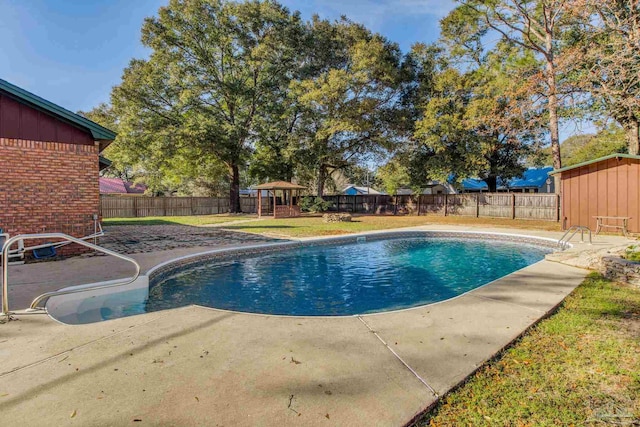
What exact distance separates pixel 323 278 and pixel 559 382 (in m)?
4.93

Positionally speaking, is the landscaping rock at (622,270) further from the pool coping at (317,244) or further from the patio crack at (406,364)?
the patio crack at (406,364)

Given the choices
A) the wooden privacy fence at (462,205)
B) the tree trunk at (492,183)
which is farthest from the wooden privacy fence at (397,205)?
the tree trunk at (492,183)

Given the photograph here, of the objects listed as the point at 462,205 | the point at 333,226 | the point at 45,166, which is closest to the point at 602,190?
the point at 333,226

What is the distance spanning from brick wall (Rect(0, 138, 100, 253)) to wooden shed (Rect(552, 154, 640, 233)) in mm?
15386

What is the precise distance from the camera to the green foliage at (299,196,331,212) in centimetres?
2488

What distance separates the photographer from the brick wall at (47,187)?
689cm

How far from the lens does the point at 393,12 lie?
19.9 m

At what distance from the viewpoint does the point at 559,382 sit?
96.2 inches

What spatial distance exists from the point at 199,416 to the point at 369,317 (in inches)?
89.1

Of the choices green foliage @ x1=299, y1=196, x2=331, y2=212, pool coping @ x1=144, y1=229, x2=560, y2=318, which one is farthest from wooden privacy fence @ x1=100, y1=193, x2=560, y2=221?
pool coping @ x1=144, y1=229, x2=560, y2=318

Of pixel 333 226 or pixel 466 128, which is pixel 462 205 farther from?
pixel 333 226

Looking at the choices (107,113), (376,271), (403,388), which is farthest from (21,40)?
(403,388)

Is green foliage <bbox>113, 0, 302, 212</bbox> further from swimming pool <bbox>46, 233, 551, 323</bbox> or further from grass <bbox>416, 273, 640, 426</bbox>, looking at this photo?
grass <bbox>416, 273, 640, 426</bbox>

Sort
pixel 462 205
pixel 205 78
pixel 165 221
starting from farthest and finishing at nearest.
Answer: pixel 205 78 → pixel 462 205 → pixel 165 221
